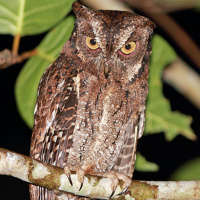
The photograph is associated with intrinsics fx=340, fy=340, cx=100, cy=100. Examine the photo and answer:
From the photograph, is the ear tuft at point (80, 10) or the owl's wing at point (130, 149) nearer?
the ear tuft at point (80, 10)

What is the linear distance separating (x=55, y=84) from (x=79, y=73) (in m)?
0.20

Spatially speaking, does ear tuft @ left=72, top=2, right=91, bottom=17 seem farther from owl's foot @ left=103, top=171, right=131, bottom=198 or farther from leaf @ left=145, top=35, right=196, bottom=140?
owl's foot @ left=103, top=171, right=131, bottom=198

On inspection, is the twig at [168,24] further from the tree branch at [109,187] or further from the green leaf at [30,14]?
the tree branch at [109,187]

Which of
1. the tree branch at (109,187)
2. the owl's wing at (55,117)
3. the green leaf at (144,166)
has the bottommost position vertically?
the tree branch at (109,187)

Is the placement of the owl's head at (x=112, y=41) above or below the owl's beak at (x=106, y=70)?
above

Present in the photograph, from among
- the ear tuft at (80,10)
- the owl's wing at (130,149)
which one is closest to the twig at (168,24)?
the ear tuft at (80,10)

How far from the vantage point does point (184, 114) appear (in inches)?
105

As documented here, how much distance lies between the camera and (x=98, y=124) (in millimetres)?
2666

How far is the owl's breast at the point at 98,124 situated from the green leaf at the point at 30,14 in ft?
2.45

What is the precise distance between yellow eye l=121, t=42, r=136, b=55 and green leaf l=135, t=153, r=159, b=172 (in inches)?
34.8

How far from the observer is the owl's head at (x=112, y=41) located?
8.15ft

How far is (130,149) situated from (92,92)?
672 mm

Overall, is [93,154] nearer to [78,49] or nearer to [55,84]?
[55,84]

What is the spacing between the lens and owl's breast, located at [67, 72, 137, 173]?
103 inches
